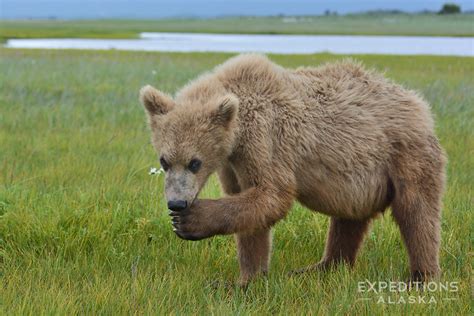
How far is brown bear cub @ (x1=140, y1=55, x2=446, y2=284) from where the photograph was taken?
3869mm

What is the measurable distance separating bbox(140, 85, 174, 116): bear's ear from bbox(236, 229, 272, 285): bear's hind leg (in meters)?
1.06

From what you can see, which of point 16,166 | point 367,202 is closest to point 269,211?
point 367,202

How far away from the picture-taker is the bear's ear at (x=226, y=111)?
3.80 m

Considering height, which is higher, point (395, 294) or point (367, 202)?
point (367, 202)

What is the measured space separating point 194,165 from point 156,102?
512 mm

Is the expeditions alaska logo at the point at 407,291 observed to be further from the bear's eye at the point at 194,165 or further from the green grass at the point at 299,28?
the green grass at the point at 299,28

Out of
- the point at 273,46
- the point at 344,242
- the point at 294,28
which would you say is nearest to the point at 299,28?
the point at 294,28

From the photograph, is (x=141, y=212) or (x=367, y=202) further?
(x=141, y=212)

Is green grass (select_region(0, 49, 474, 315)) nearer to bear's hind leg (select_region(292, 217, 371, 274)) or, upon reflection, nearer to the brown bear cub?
bear's hind leg (select_region(292, 217, 371, 274))

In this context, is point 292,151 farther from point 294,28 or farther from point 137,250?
point 294,28

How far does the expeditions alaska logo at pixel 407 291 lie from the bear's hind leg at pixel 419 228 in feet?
0.41

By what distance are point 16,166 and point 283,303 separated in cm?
426

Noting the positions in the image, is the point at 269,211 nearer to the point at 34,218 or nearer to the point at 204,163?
the point at 204,163

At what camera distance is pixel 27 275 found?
4383 mm
